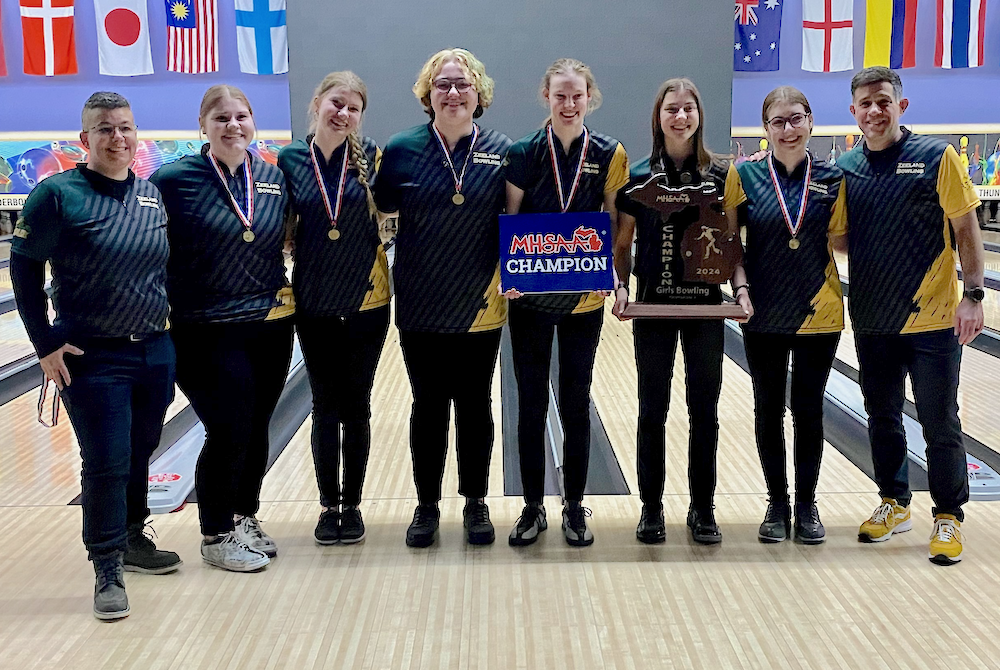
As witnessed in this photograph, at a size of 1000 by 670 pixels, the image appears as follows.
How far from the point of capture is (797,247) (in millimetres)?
2252

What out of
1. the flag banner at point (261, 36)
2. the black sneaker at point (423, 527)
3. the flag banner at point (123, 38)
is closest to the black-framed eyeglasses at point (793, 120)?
the black sneaker at point (423, 527)

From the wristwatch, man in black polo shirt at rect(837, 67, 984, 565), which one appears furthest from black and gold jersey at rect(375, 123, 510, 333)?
the wristwatch

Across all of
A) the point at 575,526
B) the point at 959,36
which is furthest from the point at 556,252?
the point at 959,36

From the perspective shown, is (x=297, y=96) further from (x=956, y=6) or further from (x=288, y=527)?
(x=956, y=6)

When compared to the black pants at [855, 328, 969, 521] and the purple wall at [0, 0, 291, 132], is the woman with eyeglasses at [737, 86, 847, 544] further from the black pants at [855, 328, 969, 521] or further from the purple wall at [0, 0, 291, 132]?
the purple wall at [0, 0, 291, 132]

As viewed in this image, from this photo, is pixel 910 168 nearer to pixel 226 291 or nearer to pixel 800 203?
pixel 800 203

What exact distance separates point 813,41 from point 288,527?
8098mm

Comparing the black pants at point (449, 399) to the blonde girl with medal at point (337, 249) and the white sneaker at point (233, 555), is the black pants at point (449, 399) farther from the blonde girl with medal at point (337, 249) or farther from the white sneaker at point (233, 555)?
the white sneaker at point (233, 555)

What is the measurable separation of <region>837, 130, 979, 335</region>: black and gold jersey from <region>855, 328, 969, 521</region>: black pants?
0.17 feet

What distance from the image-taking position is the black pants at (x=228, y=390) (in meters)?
2.17

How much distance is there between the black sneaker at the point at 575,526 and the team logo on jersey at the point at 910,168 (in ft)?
3.85

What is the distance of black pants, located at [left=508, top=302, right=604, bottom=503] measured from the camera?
2312 mm

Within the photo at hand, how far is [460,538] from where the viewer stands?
2.48 metres

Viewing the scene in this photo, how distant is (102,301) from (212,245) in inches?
11.1
